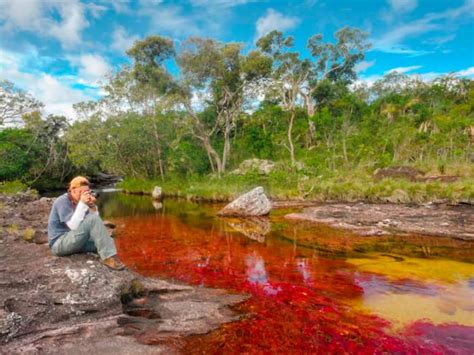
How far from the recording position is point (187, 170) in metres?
32.0

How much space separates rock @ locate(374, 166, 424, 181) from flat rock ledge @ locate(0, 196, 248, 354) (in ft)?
57.2

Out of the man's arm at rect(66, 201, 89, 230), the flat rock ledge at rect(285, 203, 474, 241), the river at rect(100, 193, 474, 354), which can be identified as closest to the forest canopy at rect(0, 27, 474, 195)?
the flat rock ledge at rect(285, 203, 474, 241)

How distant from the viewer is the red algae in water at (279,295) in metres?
4.04

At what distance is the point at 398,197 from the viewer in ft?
55.1

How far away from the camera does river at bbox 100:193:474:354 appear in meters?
4.17

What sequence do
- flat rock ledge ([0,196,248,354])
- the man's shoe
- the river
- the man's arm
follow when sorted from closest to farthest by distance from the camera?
flat rock ledge ([0,196,248,354]) < the river < the man's arm < the man's shoe

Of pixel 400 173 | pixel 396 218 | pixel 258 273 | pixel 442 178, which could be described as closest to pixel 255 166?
pixel 400 173

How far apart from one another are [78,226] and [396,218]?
1152 cm

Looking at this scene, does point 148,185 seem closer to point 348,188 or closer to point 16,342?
point 348,188

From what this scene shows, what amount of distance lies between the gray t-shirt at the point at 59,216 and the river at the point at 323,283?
88.0 inches

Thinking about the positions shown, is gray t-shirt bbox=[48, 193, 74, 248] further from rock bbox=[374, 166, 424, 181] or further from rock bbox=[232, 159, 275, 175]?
rock bbox=[232, 159, 275, 175]

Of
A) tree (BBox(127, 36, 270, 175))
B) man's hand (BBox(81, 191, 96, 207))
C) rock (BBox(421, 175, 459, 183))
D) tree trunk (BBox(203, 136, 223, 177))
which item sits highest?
tree (BBox(127, 36, 270, 175))

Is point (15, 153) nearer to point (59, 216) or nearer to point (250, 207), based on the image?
point (250, 207)

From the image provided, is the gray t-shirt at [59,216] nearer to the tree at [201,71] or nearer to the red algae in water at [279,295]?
the red algae in water at [279,295]
